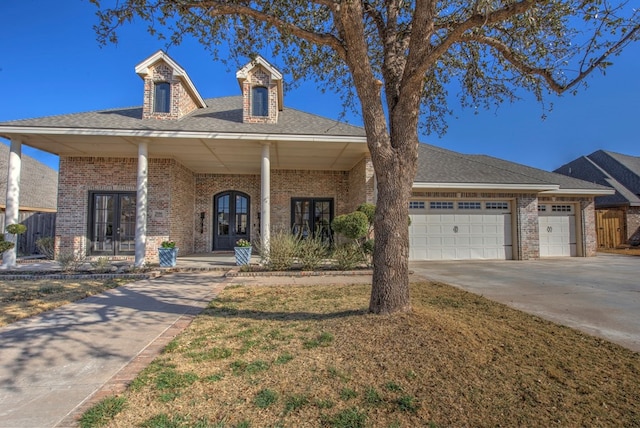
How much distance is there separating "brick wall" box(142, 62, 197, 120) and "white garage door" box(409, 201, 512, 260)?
861 centimetres

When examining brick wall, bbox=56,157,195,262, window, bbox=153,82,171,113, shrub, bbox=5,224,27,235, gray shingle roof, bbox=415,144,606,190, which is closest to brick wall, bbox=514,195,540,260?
gray shingle roof, bbox=415,144,606,190

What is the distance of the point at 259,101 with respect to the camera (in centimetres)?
1084

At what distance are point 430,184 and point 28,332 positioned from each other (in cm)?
1102

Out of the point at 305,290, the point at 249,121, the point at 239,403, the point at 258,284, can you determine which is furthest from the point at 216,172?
the point at 239,403

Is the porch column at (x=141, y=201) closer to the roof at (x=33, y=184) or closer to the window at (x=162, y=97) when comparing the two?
the window at (x=162, y=97)

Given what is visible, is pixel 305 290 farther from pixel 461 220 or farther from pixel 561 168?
pixel 561 168

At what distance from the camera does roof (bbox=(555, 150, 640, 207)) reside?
60.2ft

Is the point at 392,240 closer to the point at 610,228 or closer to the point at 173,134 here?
the point at 173,134

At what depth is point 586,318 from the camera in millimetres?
4551

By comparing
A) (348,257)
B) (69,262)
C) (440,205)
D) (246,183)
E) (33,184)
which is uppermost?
(33,184)

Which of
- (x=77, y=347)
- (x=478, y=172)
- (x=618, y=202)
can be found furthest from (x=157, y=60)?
(x=618, y=202)

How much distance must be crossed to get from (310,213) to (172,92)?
6483 mm

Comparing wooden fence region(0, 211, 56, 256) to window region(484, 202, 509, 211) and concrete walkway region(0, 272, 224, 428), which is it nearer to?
concrete walkway region(0, 272, 224, 428)

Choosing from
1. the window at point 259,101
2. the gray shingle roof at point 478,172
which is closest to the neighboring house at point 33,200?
the window at point 259,101
